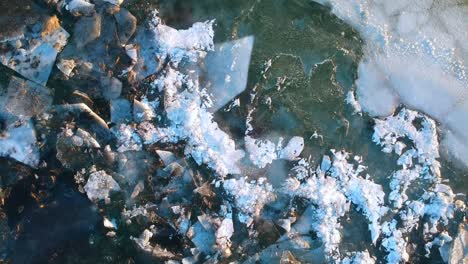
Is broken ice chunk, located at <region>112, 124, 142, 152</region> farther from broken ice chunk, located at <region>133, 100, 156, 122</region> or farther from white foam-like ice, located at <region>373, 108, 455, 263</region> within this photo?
white foam-like ice, located at <region>373, 108, 455, 263</region>

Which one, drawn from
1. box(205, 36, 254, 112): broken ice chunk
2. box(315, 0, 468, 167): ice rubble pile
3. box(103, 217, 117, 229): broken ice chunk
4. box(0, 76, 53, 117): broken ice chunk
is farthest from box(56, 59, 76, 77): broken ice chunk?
box(315, 0, 468, 167): ice rubble pile

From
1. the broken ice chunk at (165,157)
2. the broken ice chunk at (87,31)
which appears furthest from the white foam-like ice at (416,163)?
the broken ice chunk at (87,31)

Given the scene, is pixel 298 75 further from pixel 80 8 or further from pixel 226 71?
pixel 80 8

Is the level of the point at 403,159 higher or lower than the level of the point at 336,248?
higher

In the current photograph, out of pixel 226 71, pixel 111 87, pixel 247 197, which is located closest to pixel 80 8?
pixel 111 87

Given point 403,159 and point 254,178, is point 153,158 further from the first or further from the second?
point 403,159

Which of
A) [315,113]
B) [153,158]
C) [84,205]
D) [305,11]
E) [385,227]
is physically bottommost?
[84,205]

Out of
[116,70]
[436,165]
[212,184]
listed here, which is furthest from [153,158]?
[436,165]
